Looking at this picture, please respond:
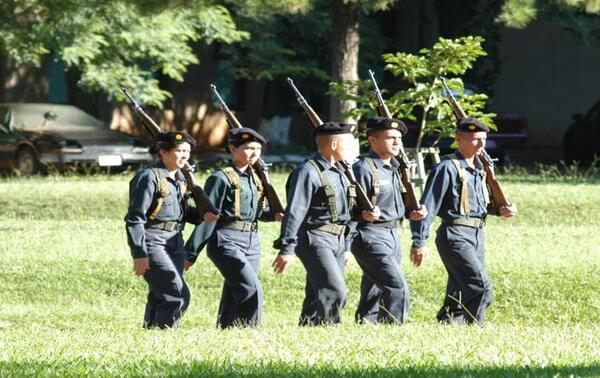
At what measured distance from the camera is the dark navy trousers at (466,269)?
1293 centimetres

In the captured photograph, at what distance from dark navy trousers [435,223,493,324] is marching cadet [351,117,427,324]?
0.33 meters

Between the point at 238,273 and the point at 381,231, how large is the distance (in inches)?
48.4

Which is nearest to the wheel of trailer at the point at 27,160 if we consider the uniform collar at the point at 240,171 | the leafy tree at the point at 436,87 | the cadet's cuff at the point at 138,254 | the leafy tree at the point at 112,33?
the leafy tree at the point at 112,33

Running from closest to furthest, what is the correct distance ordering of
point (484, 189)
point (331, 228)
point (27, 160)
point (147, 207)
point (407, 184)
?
point (147, 207) → point (331, 228) → point (484, 189) → point (407, 184) → point (27, 160)

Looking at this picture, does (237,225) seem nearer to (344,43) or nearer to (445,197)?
(445,197)

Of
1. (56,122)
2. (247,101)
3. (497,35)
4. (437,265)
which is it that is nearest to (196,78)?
(247,101)

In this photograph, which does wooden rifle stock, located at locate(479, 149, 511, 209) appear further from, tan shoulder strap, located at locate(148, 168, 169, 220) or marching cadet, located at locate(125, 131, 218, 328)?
tan shoulder strap, located at locate(148, 168, 169, 220)

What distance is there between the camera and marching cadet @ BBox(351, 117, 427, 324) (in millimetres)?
12797

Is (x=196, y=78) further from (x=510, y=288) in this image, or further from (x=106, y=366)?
(x=106, y=366)

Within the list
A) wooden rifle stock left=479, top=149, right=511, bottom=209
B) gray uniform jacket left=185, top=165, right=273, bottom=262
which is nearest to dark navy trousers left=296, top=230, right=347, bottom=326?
gray uniform jacket left=185, top=165, right=273, bottom=262

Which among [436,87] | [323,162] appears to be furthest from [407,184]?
[436,87]

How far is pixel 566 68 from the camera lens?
4184 centimetres

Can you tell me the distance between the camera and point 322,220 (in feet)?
41.1

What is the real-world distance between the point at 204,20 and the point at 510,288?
14076mm
